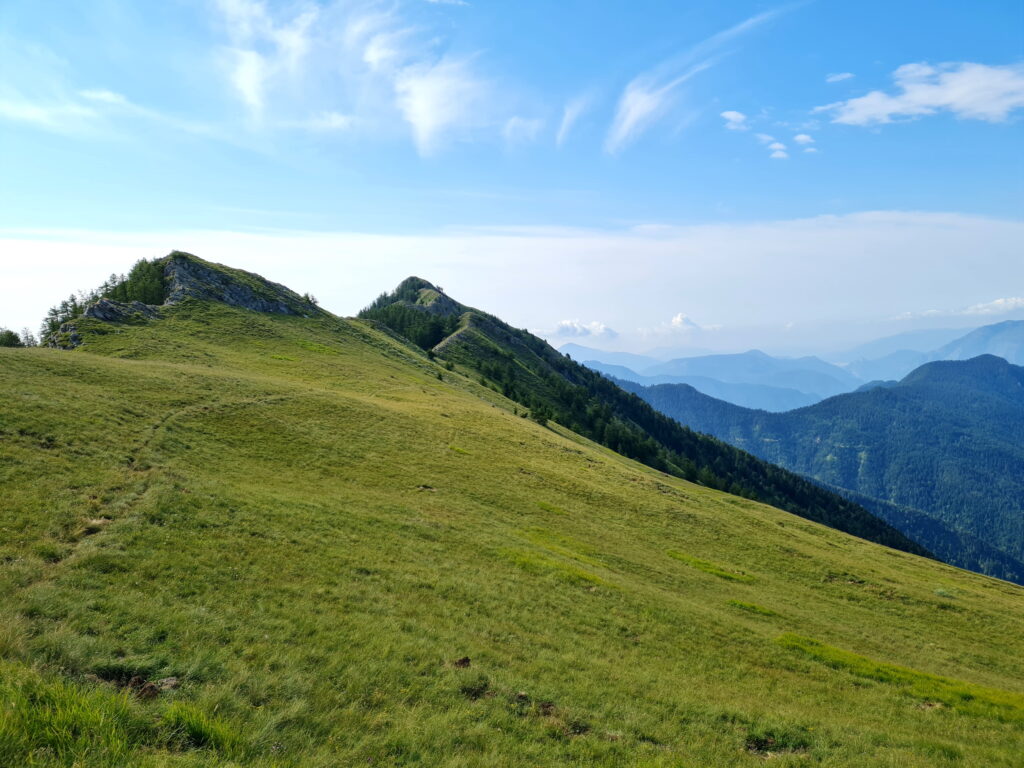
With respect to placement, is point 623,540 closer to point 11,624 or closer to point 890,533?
point 11,624

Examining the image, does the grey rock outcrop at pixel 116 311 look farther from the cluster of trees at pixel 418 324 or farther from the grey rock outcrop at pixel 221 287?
the cluster of trees at pixel 418 324

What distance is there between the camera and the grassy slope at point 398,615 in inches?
407

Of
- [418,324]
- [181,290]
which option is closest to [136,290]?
[181,290]

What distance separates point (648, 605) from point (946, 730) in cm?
1114

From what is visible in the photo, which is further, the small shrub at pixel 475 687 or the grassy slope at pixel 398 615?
the small shrub at pixel 475 687

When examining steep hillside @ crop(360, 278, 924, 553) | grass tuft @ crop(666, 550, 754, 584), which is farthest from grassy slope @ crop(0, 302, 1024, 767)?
steep hillside @ crop(360, 278, 924, 553)

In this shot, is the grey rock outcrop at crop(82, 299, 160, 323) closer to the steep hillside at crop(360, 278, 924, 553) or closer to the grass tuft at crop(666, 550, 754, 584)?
the steep hillside at crop(360, 278, 924, 553)

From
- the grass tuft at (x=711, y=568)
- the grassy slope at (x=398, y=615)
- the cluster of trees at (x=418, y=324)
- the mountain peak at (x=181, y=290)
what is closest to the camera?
the grassy slope at (x=398, y=615)

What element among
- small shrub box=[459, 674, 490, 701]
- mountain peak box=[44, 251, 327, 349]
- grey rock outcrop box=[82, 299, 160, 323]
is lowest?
small shrub box=[459, 674, 490, 701]

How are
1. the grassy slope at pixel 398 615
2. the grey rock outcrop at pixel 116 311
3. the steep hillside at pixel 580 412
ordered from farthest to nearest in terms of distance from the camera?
the steep hillside at pixel 580 412 < the grey rock outcrop at pixel 116 311 < the grassy slope at pixel 398 615

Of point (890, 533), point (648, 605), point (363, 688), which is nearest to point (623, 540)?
point (648, 605)

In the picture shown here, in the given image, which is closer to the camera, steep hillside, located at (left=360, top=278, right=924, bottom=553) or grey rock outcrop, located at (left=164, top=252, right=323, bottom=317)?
grey rock outcrop, located at (left=164, top=252, right=323, bottom=317)

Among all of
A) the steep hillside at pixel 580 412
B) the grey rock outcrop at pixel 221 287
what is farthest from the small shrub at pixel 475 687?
the steep hillside at pixel 580 412

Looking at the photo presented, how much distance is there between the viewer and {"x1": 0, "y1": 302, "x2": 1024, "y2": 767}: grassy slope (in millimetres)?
10344
